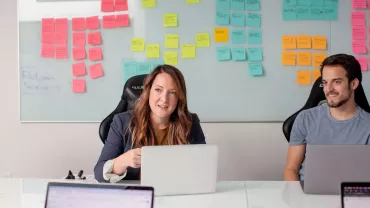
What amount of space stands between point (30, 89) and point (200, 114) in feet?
4.36

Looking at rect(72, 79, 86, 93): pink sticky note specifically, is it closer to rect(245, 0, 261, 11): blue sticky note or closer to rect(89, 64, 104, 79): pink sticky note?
rect(89, 64, 104, 79): pink sticky note

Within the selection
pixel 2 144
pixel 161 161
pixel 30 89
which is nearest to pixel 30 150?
pixel 2 144

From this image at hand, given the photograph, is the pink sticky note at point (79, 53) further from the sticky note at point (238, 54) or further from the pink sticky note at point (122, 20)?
the sticky note at point (238, 54)

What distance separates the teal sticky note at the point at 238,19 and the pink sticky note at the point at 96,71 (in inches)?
41.1

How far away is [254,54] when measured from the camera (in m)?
2.93

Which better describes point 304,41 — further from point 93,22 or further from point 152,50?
point 93,22

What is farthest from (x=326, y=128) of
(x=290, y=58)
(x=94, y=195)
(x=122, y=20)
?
(x=122, y=20)

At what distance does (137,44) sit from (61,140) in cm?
96

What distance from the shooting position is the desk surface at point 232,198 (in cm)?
141

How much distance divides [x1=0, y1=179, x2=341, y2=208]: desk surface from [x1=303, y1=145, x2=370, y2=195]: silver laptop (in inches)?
3.4

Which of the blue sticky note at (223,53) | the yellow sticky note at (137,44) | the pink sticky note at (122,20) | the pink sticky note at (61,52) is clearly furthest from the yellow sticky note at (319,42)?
the pink sticky note at (61,52)

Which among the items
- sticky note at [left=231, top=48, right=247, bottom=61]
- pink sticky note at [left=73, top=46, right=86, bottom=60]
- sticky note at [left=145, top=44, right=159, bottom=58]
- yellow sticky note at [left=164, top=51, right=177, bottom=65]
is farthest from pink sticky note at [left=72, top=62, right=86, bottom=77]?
sticky note at [left=231, top=48, right=247, bottom=61]

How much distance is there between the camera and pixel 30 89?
3129 mm

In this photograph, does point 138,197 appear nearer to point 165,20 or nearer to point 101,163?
point 101,163
